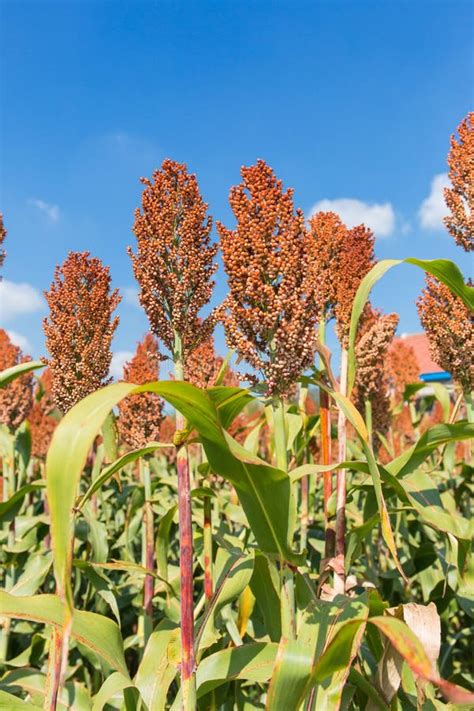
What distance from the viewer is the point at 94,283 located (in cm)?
254

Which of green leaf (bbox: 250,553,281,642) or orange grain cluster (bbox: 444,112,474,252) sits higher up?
orange grain cluster (bbox: 444,112,474,252)

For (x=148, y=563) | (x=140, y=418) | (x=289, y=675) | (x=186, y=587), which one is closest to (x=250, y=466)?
(x=186, y=587)

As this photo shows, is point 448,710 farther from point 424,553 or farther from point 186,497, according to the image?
point 424,553

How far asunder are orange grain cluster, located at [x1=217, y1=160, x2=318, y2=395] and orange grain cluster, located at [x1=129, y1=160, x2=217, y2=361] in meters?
0.21

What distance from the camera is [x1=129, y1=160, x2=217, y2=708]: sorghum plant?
2.03 metres

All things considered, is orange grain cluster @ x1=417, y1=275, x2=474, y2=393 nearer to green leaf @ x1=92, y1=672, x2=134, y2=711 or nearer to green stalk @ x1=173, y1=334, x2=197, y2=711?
green stalk @ x1=173, y1=334, x2=197, y2=711

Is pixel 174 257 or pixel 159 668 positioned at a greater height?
pixel 174 257

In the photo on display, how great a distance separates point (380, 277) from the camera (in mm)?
1755

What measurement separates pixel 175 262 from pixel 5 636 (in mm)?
2296

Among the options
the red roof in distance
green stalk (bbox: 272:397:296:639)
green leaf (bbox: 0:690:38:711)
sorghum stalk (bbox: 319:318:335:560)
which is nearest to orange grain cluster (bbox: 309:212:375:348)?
sorghum stalk (bbox: 319:318:335:560)

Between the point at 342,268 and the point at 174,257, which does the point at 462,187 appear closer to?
the point at 342,268

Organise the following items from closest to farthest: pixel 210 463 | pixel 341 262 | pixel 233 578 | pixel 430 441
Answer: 1. pixel 210 463
2. pixel 233 578
3. pixel 430 441
4. pixel 341 262

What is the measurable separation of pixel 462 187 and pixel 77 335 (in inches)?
76.7

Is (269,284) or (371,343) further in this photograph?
(371,343)
